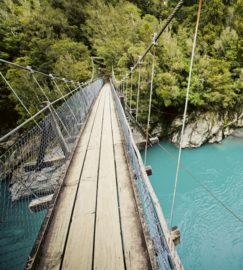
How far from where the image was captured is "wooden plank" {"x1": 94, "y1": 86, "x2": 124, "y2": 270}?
3.01 ft

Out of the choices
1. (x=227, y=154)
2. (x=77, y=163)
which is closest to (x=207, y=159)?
(x=227, y=154)

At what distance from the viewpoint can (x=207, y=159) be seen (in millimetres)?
8930

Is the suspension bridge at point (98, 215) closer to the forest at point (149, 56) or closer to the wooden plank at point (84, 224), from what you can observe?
the wooden plank at point (84, 224)

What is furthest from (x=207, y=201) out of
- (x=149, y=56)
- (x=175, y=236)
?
(x=149, y=56)

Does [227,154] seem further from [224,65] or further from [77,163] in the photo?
[77,163]

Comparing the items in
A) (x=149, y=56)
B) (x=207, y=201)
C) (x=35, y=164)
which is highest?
(x=149, y=56)

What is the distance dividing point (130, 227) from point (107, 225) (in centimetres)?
21

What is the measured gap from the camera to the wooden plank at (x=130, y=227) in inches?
34.7

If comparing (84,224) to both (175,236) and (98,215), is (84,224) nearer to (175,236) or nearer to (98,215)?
(98,215)

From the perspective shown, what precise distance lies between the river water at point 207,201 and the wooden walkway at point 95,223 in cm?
617

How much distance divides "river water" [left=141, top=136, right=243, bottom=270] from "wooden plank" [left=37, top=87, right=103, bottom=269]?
6.33 m

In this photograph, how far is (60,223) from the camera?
1138 millimetres

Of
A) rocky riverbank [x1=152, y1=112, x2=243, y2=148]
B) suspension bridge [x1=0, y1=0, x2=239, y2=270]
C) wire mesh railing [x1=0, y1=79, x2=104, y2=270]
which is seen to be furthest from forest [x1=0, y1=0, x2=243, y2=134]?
suspension bridge [x1=0, y1=0, x2=239, y2=270]

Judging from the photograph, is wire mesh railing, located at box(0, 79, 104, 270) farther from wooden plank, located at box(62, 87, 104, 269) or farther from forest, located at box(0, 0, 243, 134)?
forest, located at box(0, 0, 243, 134)
